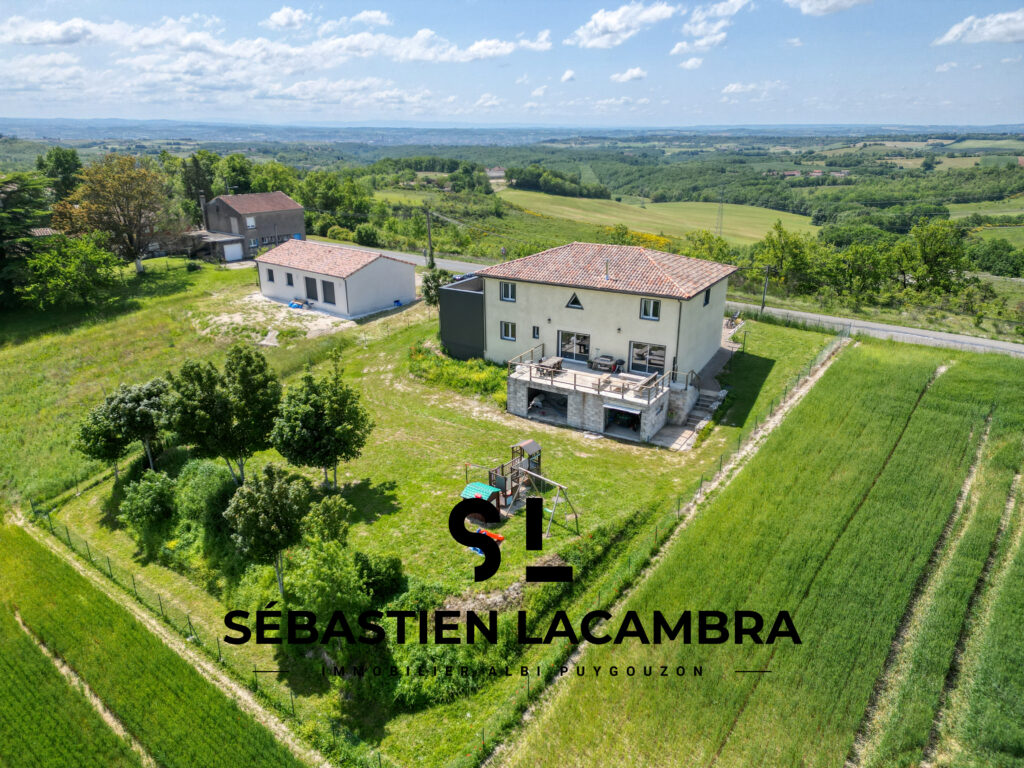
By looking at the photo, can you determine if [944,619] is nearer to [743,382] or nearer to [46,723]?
[743,382]

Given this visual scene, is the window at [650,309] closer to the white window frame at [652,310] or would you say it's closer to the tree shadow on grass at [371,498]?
the white window frame at [652,310]

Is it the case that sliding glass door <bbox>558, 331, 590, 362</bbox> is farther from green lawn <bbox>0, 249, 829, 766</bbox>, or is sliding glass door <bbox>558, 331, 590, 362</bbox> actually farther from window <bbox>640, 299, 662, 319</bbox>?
green lawn <bbox>0, 249, 829, 766</bbox>

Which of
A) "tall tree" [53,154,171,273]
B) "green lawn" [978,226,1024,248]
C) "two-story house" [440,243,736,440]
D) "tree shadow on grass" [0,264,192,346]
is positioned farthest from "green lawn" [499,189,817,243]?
"tree shadow on grass" [0,264,192,346]

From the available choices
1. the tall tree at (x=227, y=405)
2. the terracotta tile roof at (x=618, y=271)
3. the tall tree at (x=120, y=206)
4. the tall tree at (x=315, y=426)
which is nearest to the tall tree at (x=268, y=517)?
the tall tree at (x=315, y=426)

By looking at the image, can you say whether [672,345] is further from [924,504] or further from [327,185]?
[327,185]

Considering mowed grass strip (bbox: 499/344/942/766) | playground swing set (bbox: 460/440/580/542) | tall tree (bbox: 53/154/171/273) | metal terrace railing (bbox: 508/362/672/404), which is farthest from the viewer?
tall tree (bbox: 53/154/171/273)

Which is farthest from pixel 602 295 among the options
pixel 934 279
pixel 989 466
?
pixel 934 279

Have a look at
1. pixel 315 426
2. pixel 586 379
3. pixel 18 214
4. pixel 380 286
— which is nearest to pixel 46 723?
pixel 315 426
